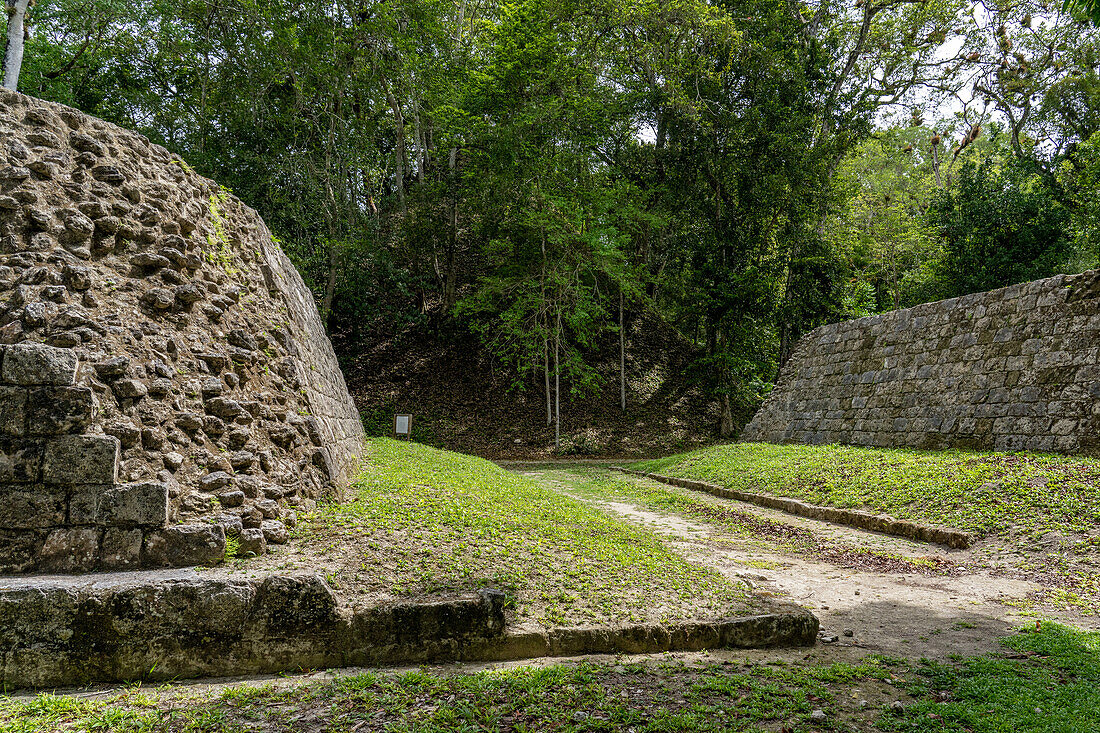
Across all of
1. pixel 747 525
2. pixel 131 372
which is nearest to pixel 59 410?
pixel 131 372

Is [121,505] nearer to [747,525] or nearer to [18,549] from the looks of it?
[18,549]

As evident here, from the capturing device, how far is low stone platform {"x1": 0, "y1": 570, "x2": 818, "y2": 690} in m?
2.67

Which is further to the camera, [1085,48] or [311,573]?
[1085,48]

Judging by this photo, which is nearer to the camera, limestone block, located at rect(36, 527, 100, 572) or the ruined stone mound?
limestone block, located at rect(36, 527, 100, 572)

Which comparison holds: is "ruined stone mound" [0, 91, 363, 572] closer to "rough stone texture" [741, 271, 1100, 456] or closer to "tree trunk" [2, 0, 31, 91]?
"tree trunk" [2, 0, 31, 91]

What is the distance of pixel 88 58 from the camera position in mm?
16328

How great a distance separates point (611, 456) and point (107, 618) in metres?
13.7

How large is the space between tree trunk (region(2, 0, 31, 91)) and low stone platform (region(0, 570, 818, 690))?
9290 mm

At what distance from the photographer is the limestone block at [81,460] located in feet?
10.5

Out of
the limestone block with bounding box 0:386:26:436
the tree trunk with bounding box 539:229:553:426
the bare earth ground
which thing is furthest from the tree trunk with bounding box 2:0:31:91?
the tree trunk with bounding box 539:229:553:426

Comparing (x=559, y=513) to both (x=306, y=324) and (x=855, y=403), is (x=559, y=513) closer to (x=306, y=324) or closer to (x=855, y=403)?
(x=306, y=324)

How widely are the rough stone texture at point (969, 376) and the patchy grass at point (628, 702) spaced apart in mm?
5887

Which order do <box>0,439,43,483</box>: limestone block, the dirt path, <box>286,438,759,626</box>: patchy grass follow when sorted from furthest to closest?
the dirt path, <box>286,438,759,626</box>: patchy grass, <box>0,439,43,483</box>: limestone block

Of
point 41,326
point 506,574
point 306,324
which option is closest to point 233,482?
point 41,326
